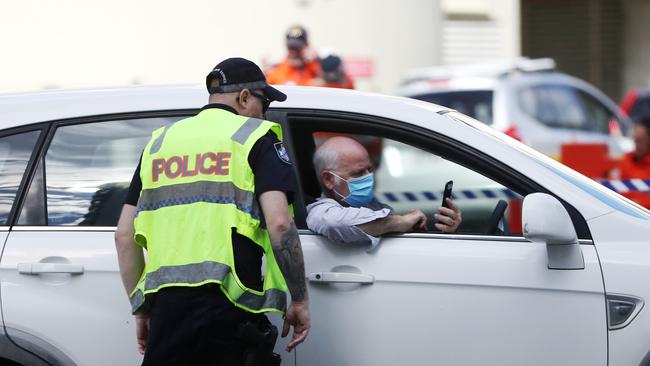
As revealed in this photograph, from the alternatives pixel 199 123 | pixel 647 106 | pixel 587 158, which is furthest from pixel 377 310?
pixel 647 106

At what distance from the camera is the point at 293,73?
34.2 ft

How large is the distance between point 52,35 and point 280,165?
533 inches

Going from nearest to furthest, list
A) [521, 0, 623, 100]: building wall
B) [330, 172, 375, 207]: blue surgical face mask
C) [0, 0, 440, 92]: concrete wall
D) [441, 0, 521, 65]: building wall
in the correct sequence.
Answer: [330, 172, 375, 207]: blue surgical face mask < [0, 0, 440, 92]: concrete wall < [441, 0, 521, 65]: building wall < [521, 0, 623, 100]: building wall

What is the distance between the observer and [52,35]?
16.8 metres

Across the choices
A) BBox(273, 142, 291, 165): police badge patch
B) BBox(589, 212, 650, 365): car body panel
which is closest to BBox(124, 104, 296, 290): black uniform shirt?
BBox(273, 142, 291, 165): police badge patch

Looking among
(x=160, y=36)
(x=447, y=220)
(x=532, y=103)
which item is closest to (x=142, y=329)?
(x=447, y=220)

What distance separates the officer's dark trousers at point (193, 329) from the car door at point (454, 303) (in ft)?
1.73

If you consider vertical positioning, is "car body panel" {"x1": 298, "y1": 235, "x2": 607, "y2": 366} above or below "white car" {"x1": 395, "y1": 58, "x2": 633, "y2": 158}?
above

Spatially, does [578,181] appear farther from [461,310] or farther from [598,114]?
[598,114]

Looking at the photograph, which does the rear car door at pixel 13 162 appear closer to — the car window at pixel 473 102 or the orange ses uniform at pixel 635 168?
the orange ses uniform at pixel 635 168

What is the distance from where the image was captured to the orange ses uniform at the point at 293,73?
10.3m

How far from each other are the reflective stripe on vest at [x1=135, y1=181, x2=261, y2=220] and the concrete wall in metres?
12.6

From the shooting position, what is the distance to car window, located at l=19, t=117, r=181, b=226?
443 centimetres

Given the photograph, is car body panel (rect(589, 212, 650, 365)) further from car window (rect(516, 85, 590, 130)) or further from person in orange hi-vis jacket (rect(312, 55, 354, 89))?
car window (rect(516, 85, 590, 130))
